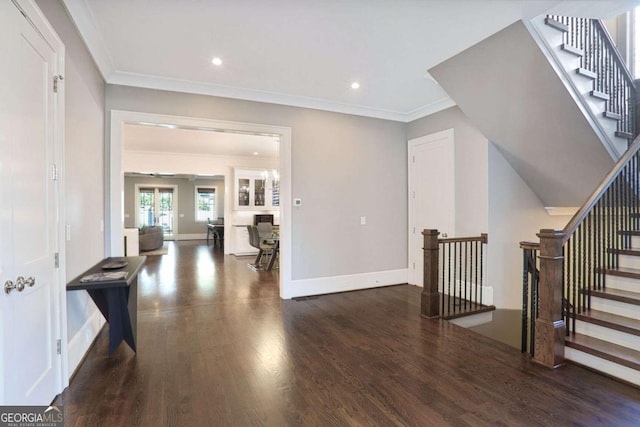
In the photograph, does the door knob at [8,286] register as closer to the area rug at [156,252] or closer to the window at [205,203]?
the area rug at [156,252]

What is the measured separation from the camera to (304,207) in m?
4.49

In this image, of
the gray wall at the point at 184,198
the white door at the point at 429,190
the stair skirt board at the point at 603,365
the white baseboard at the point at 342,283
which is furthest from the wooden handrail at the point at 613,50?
the gray wall at the point at 184,198

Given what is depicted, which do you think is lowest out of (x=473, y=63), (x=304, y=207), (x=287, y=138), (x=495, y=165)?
(x=304, y=207)

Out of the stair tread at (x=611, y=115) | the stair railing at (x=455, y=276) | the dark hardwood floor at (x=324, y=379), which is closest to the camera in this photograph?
the dark hardwood floor at (x=324, y=379)

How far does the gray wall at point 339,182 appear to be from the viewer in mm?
4254

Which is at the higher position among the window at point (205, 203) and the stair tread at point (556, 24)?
the stair tread at point (556, 24)

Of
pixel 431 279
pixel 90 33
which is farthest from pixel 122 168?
pixel 431 279

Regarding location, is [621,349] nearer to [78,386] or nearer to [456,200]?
[456,200]

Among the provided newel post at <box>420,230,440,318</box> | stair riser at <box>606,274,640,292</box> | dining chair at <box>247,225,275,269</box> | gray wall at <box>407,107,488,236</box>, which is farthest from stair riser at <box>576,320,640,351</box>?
dining chair at <box>247,225,275,269</box>

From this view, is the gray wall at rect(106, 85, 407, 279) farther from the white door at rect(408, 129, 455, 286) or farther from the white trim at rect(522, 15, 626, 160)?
the white trim at rect(522, 15, 626, 160)

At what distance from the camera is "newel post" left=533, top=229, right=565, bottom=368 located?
2.52 metres

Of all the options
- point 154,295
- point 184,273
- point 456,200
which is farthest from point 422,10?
point 184,273

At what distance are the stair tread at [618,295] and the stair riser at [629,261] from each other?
372 millimetres

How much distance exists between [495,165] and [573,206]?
124cm
